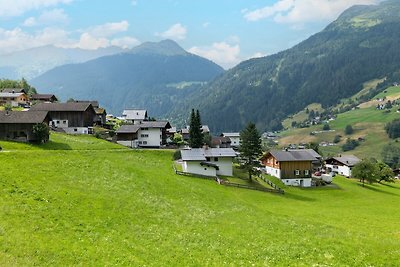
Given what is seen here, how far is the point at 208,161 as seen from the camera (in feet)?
260

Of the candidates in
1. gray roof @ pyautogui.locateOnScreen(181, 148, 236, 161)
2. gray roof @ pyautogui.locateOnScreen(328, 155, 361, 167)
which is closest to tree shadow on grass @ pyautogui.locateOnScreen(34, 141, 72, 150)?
gray roof @ pyautogui.locateOnScreen(181, 148, 236, 161)

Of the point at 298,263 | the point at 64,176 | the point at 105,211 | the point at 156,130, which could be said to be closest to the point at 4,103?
the point at 156,130

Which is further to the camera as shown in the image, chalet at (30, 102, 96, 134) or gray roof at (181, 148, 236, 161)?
chalet at (30, 102, 96, 134)

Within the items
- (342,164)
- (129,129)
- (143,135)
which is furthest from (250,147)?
(342,164)

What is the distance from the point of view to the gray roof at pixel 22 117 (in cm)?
7488

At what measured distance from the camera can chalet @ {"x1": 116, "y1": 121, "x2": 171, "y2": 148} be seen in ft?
326

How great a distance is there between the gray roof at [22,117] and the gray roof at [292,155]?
53.3m

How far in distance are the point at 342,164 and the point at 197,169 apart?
82.0m

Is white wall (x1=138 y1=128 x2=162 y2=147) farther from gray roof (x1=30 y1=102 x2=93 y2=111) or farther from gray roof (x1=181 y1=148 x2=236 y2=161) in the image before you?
gray roof (x1=181 y1=148 x2=236 y2=161)

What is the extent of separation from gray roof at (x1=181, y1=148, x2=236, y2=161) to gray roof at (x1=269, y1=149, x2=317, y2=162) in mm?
13889

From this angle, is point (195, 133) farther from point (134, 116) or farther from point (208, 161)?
point (134, 116)

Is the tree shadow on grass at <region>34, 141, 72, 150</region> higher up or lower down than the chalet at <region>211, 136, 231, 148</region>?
higher up

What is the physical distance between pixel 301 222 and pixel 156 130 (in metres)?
66.3

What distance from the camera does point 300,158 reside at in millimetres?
88312
